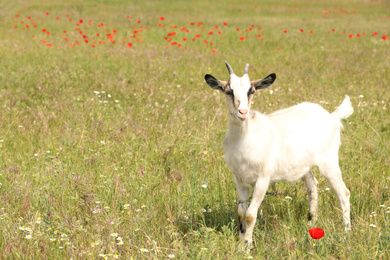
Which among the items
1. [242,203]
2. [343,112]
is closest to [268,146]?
[242,203]

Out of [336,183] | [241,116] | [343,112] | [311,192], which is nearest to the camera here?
[241,116]

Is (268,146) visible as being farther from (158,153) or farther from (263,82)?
(158,153)

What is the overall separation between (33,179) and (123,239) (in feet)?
5.23

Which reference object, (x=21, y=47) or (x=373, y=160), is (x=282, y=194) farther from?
(x=21, y=47)

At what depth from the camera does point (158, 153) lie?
17.0 feet

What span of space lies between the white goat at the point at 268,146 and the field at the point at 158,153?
0.68ft

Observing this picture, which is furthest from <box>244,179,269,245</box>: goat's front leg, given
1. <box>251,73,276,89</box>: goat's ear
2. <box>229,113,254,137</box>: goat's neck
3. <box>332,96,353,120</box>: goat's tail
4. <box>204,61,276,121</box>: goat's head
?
<box>332,96,353,120</box>: goat's tail

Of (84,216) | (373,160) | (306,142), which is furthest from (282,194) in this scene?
(84,216)

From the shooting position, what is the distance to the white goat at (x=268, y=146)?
3547 millimetres

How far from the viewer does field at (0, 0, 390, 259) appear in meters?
3.50

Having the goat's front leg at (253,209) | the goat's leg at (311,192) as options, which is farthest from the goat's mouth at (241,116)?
the goat's leg at (311,192)

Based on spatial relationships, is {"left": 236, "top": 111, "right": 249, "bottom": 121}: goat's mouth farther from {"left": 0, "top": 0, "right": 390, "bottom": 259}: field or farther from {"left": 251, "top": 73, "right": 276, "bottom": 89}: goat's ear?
{"left": 0, "top": 0, "right": 390, "bottom": 259}: field

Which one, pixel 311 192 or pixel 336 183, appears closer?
pixel 336 183

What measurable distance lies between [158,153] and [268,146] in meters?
1.78
